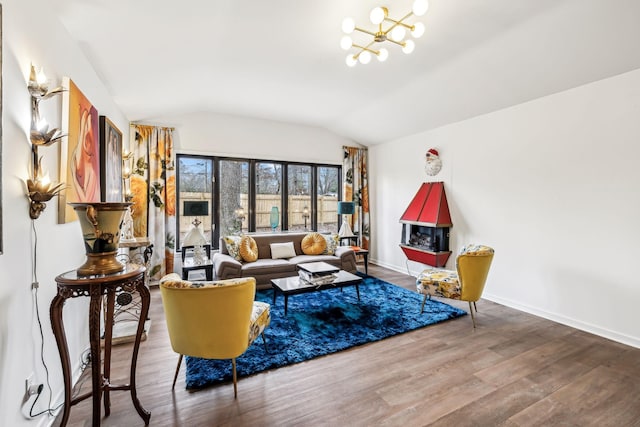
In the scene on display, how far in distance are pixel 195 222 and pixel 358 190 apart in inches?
137

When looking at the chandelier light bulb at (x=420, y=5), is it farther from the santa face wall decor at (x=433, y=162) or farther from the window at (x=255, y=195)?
the window at (x=255, y=195)

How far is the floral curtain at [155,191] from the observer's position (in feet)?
15.1

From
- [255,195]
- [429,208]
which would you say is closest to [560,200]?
[429,208]

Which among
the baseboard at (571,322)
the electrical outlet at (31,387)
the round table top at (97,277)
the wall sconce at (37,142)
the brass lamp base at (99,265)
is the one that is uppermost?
the wall sconce at (37,142)

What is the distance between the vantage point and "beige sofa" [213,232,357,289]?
13.6ft

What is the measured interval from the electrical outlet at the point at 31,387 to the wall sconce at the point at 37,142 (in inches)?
34.4

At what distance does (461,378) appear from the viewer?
2303 millimetres

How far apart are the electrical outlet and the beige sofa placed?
96.5 inches

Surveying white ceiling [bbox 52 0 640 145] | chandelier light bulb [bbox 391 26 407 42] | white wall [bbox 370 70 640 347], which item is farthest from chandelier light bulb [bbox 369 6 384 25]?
white wall [bbox 370 70 640 347]

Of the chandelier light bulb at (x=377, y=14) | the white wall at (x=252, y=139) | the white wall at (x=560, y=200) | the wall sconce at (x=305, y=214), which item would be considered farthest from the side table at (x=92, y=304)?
the wall sconce at (x=305, y=214)

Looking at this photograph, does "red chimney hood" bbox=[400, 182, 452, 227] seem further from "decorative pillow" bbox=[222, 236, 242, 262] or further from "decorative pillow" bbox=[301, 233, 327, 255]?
"decorative pillow" bbox=[222, 236, 242, 262]

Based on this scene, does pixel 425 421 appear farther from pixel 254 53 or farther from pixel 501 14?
pixel 254 53

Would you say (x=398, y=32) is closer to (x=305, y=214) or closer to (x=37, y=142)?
(x=37, y=142)

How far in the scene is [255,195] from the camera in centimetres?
565
